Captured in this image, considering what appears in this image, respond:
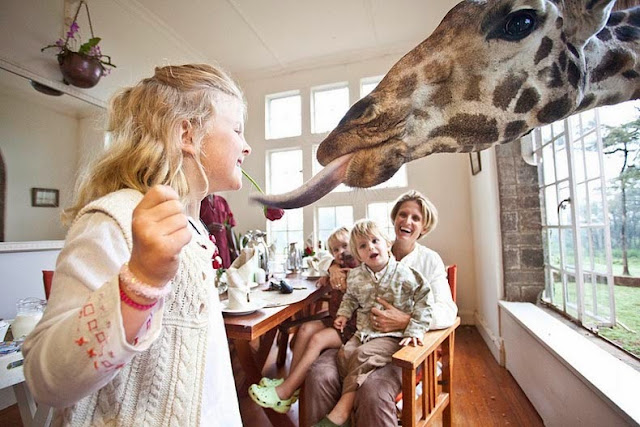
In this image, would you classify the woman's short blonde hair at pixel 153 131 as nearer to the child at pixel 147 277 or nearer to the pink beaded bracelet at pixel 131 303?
the child at pixel 147 277

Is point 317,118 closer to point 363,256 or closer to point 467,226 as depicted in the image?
point 467,226

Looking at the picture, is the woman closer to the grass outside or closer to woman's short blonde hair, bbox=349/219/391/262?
woman's short blonde hair, bbox=349/219/391/262

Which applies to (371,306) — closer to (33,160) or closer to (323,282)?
(323,282)

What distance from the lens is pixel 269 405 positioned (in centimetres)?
127

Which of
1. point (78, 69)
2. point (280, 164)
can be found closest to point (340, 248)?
point (78, 69)

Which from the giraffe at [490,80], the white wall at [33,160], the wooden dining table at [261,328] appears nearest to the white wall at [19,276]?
the white wall at [33,160]

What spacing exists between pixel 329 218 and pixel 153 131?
3.32 meters

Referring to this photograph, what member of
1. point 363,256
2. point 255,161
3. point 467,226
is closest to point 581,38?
point 363,256

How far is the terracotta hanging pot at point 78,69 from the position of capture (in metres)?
2.18

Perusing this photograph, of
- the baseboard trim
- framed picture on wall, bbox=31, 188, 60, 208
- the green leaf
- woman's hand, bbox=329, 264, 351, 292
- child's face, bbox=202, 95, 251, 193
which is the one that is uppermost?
the green leaf

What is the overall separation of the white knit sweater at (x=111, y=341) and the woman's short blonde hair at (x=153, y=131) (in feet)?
0.20

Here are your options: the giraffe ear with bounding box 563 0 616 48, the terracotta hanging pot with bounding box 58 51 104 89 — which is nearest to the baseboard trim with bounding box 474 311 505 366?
the giraffe ear with bounding box 563 0 616 48

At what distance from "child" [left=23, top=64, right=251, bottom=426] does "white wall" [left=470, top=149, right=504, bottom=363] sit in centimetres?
211

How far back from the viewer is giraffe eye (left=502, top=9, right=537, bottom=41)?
600 millimetres
